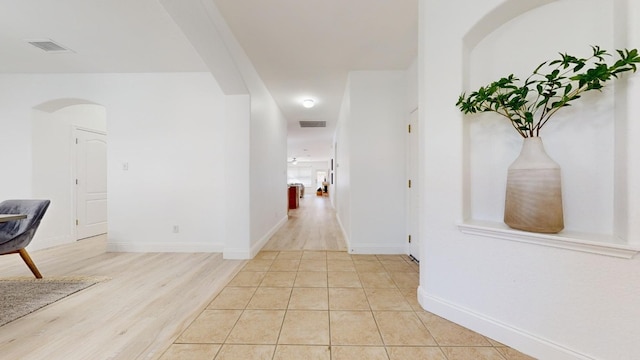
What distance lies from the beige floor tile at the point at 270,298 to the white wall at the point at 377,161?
1.40m

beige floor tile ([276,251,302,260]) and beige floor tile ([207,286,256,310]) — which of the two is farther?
beige floor tile ([276,251,302,260])

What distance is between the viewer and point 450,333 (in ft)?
5.34

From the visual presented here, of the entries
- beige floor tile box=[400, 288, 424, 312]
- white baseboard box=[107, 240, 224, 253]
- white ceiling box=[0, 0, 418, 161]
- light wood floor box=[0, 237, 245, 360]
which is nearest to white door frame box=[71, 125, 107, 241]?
light wood floor box=[0, 237, 245, 360]

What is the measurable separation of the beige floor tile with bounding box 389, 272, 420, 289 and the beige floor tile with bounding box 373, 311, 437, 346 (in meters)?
0.50

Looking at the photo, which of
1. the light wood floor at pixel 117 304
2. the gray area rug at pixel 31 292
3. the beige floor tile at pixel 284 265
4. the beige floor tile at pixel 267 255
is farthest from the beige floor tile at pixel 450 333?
the gray area rug at pixel 31 292

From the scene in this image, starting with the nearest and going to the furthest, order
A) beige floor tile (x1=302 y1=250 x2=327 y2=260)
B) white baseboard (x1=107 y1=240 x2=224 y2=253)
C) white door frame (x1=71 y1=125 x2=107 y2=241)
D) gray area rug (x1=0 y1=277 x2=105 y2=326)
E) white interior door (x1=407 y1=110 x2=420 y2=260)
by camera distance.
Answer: gray area rug (x1=0 y1=277 x2=105 y2=326) → white interior door (x1=407 y1=110 x2=420 y2=260) → beige floor tile (x1=302 y1=250 x2=327 y2=260) → white baseboard (x1=107 y1=240 x2=224 y2=253) → white door frame (x1=71 y1=125 x2=107 y2=241)

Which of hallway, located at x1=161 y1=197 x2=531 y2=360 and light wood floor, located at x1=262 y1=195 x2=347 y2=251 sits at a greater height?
hallway, located at x1=161 y1=197 x2=531 y2=360

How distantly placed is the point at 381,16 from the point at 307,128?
A: 4798 millimetres

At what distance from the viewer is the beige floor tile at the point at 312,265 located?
9.13ft

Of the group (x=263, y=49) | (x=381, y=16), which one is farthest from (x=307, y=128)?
(x=381, y=16)

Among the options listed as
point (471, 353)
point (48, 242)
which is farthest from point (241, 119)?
point (48, 242)

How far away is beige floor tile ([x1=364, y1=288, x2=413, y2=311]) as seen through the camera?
196 centimetres

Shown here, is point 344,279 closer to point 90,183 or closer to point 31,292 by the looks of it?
point 31,292

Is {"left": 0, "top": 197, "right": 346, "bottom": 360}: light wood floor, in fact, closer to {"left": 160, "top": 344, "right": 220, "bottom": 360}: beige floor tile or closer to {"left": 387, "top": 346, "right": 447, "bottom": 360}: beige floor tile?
{"left": 160, "top": 344, "right": 220, "bottom": 360}: beige floor tile
